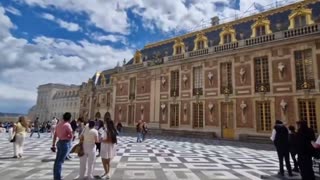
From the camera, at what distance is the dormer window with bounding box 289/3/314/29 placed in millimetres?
18625

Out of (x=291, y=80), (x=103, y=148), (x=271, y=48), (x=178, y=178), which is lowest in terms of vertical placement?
(x=178, y=178)

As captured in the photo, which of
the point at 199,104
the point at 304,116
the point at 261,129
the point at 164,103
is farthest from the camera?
the point at 164,103

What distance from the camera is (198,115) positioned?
23938 mm

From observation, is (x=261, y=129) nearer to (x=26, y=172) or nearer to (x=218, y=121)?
(x=218, y=121)

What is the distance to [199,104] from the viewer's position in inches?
946

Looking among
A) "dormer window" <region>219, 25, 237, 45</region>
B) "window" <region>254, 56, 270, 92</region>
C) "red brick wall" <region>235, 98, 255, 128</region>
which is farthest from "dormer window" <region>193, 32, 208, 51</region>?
"red brick wall" <region>235, 98, 255, 128</region>

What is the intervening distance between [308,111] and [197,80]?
10047 mm

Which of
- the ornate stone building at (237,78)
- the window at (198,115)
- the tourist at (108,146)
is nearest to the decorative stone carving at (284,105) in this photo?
the ornate stone building at (237,78)

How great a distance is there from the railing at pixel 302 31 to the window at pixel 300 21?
0.56 m

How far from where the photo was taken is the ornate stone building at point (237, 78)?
60.0 feet

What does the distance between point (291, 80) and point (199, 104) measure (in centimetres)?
831

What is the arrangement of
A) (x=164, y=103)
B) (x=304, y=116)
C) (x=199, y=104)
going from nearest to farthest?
(x=304, y=116) → (x=199, y=104) → (x=164, y=103)

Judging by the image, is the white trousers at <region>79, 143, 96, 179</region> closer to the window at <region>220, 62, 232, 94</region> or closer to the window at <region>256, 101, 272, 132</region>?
the window at <region>256, 101, 272, 132</region>

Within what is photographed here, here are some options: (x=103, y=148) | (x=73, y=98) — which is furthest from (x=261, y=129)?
(x=73, y=98)
